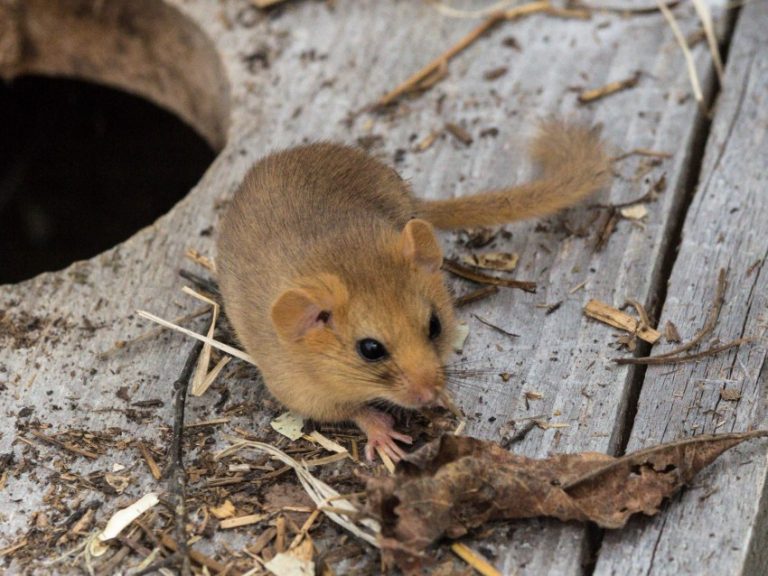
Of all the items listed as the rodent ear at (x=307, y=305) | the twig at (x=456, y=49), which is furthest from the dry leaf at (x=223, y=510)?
the twig at (x=456, y=49)

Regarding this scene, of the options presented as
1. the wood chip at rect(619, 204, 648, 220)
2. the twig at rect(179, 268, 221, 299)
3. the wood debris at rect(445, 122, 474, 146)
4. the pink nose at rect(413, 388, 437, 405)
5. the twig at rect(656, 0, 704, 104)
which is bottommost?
the twig at rect(179, 268, 221, 299)

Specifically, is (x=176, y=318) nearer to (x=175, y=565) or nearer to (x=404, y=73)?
(x=175, y=565)

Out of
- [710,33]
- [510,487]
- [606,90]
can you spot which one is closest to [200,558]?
[510,487]

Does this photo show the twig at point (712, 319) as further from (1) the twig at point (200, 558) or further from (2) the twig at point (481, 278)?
(1) the twig at point (200, 558)

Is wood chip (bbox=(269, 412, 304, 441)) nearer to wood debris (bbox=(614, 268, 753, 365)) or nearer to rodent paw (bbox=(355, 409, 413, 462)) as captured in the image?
rodent paw (bbox=(355, 409, 413, 462))

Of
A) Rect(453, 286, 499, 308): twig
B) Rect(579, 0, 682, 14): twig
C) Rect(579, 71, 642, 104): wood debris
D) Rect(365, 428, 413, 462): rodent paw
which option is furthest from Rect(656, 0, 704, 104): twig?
Rect(365, 428, 413, 462): rodent paw

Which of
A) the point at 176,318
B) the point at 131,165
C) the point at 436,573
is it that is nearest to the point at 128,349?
the point at 176,318

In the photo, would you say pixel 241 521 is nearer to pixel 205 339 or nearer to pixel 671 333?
A: pixel 205 339
